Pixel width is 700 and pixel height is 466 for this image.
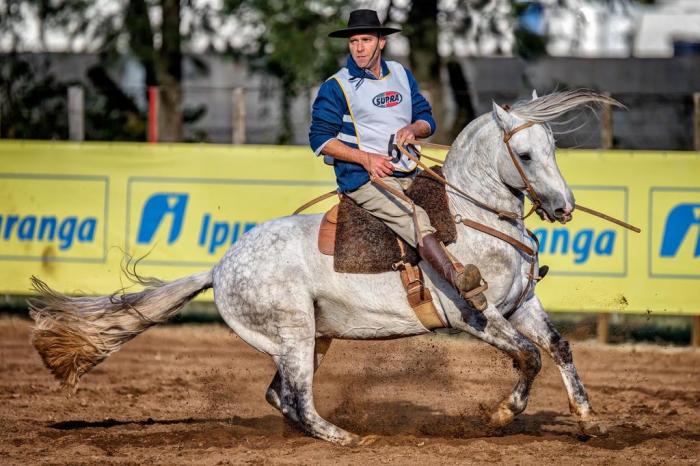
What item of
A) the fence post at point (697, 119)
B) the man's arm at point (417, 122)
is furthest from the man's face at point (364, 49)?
the fence post at point (697, 119)

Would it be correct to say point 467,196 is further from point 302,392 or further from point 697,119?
point 697,119

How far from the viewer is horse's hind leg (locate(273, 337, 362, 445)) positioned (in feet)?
21.8

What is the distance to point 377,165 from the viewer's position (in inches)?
251

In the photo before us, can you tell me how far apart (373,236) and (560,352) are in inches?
53.4

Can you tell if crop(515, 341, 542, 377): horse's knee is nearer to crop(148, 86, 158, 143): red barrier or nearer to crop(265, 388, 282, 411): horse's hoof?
crop(265, 388, 282, 411): horse's hoof

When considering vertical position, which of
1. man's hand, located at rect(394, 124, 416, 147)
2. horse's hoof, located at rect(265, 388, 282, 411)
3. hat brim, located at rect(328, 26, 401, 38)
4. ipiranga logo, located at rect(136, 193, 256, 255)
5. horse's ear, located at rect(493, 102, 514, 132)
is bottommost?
horse's hoof, located at rect(265, 388, 282, 411)

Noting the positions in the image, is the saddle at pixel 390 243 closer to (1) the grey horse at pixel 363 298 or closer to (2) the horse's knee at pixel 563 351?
(1) the grey horse at pixel 363 298

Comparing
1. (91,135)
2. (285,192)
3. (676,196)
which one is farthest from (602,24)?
(91,135)

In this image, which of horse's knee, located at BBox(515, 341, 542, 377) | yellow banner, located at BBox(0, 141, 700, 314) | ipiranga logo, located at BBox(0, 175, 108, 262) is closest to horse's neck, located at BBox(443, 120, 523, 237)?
horse's knee, located at BBox(515, 341, 542, 377)

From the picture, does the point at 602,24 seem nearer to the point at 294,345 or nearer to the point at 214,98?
the point at 214,98

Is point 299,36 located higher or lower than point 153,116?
higher

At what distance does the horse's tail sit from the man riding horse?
1349 millimetres

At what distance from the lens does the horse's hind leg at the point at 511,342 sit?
6387 mm

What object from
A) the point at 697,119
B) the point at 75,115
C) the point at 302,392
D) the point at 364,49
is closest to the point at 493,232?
the point at 364,49
